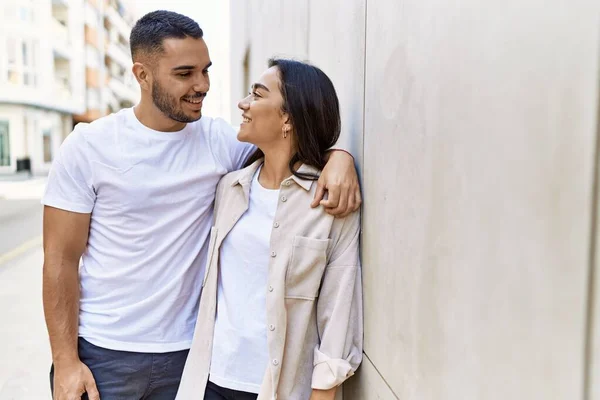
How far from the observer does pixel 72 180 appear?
6.84 ft

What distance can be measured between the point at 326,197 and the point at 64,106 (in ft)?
110

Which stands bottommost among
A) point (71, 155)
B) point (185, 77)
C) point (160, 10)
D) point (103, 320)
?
point (103, 320)

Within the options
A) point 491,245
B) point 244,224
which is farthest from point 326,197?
point 491,245

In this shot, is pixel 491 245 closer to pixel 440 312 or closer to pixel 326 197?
pixel 440 312

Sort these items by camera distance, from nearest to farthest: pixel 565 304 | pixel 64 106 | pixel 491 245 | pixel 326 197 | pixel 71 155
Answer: pixel 565 304 < pixel 491 245 < pixel 326 197 < pixel 71 155 < pixel 64 106

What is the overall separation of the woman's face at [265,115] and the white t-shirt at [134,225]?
266 millimetres

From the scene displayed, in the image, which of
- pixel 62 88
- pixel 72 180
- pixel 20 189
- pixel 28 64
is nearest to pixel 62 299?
pixel 72 180

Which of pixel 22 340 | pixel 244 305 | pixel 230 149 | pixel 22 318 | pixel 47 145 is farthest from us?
pixel 47 145

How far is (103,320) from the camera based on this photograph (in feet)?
7.13

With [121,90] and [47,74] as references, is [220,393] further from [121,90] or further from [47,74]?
[121,90]

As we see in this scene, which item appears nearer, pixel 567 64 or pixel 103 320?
pixel 567 64

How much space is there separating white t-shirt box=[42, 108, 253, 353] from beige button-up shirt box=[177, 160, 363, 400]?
0.21 meters

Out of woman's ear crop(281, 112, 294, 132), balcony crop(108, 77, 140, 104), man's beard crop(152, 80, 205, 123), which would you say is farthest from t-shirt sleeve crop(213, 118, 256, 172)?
balcony crop(108, 77, 140, 104)

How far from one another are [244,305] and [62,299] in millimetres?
769
